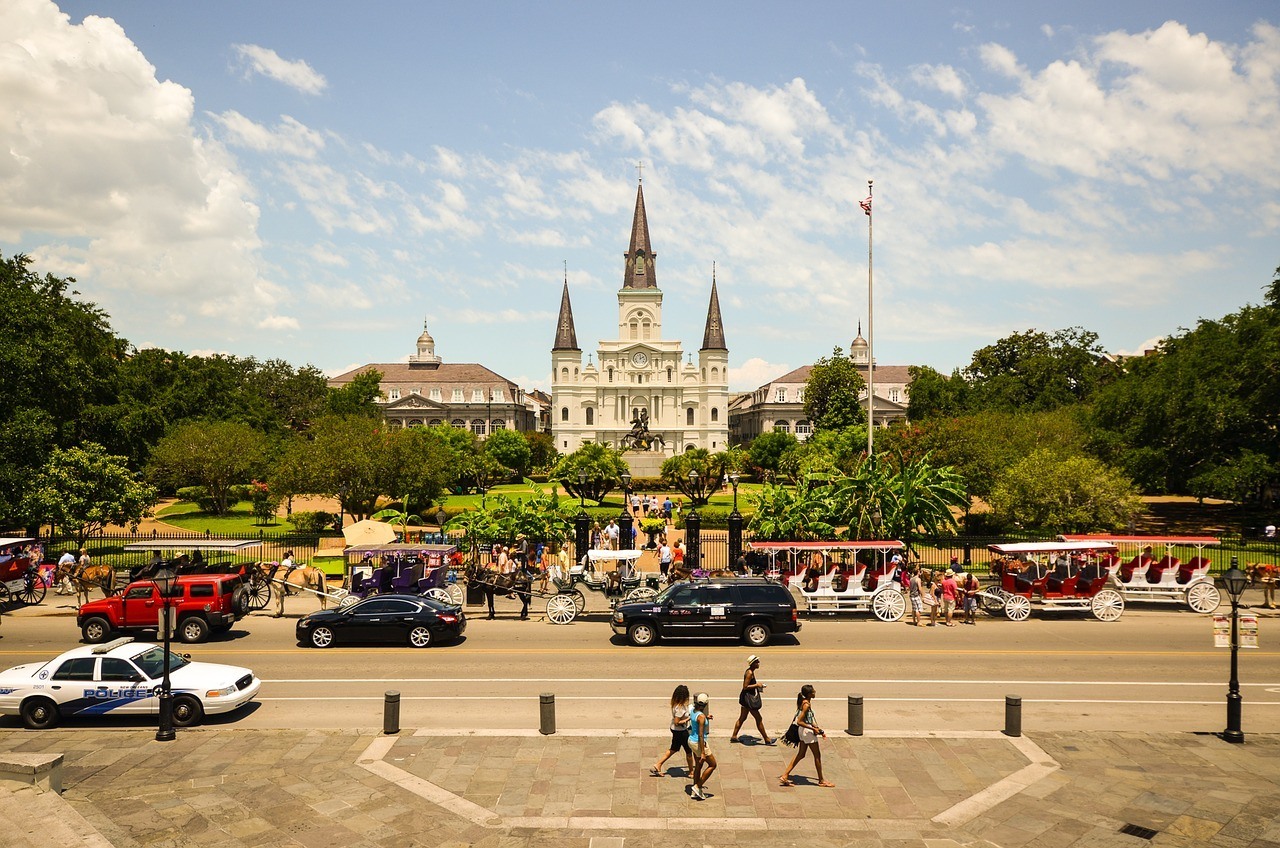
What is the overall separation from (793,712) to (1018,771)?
3844 millimetres

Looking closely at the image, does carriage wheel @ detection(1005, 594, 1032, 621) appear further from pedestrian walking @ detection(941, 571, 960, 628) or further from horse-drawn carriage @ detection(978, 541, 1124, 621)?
pedestrian walking @ detection(941, 571, 960, 628)

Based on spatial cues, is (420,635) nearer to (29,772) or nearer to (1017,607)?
(29,772)

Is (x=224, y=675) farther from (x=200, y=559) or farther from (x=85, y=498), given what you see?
(x=85, y=498)

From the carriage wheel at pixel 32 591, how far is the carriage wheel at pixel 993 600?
91.7 ft

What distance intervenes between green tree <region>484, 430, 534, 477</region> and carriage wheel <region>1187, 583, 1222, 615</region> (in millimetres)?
62535

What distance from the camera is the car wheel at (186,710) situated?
13.9m

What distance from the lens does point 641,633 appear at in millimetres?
19656

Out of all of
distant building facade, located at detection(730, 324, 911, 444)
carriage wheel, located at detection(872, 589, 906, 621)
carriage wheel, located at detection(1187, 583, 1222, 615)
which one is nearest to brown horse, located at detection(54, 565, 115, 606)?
carriage wheel, located at detection(872, 589, 906, 621)

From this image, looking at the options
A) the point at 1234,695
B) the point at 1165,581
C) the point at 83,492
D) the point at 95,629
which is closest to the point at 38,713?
the point at 95,629

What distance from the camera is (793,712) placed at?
14398mm

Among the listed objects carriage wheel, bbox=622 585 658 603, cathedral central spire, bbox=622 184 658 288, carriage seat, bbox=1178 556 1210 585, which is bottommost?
carriage wheel, bbox=622 585 658 603

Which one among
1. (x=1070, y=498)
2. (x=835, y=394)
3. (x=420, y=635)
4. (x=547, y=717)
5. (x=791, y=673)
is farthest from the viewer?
(x=835, y=394)

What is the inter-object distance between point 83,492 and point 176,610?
17.1m

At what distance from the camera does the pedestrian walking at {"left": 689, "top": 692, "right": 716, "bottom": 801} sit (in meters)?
10.6
